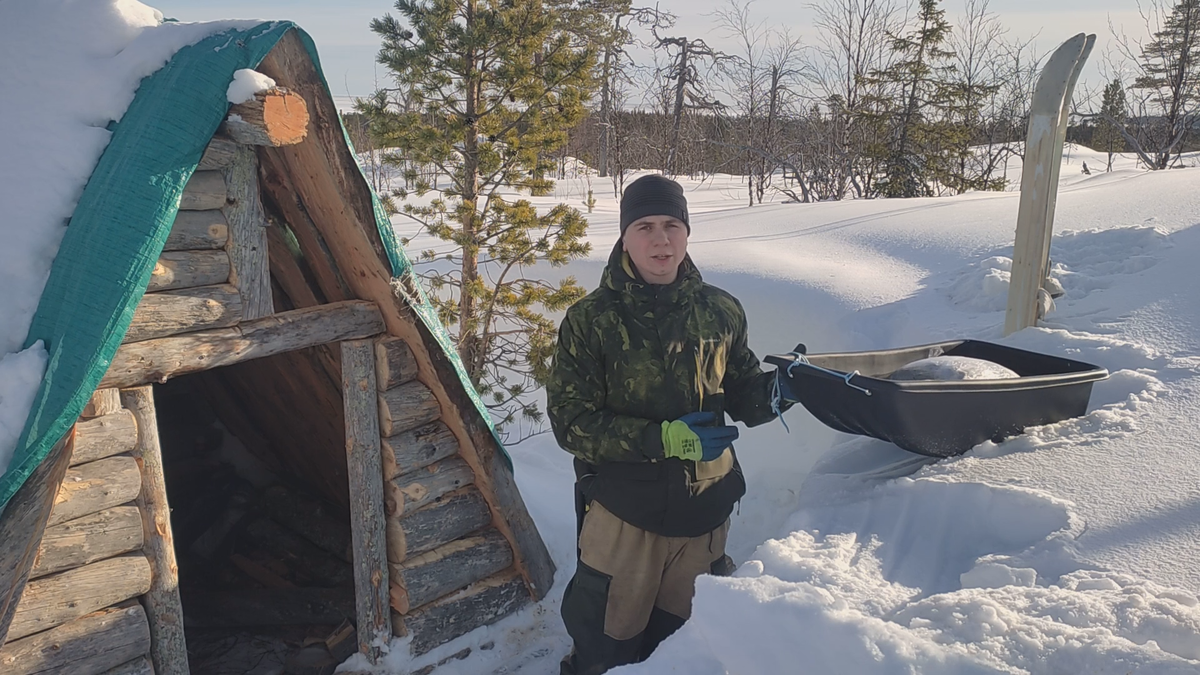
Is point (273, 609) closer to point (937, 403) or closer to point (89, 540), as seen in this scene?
Answer: point (89, 540)

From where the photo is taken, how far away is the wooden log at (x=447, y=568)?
3.48 meters

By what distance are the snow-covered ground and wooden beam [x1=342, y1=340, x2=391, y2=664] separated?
0.20m

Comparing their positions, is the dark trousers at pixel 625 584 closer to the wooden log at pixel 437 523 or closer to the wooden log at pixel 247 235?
the wooden log at pixel 437 523

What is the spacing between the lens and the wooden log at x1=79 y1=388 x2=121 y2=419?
2.60m

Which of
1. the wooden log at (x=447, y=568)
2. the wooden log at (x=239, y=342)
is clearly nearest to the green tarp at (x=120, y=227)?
the wooden log at (x=239, y=342)

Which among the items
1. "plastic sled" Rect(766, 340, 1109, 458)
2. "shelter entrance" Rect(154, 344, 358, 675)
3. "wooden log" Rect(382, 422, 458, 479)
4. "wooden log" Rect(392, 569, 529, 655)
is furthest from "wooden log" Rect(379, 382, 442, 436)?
"plastic sled" Rect(766, 340, 1109, 458)

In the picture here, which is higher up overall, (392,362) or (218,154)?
(218,154)

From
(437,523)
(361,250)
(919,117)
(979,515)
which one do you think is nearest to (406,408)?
(437,523)

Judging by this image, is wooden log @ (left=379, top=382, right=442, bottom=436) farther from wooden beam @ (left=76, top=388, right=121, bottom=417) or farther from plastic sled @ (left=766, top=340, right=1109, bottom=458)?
plastic sled @ (left=766, top=340, right=1109, bottom=458)

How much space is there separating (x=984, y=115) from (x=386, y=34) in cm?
1609

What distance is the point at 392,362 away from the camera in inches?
133

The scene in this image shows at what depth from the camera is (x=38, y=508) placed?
2320 millimetres

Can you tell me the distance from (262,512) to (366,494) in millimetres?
2390

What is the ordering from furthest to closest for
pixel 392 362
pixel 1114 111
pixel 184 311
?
1. pixel 1114 111
2. pixel 392 362
3. pixel 184 311
